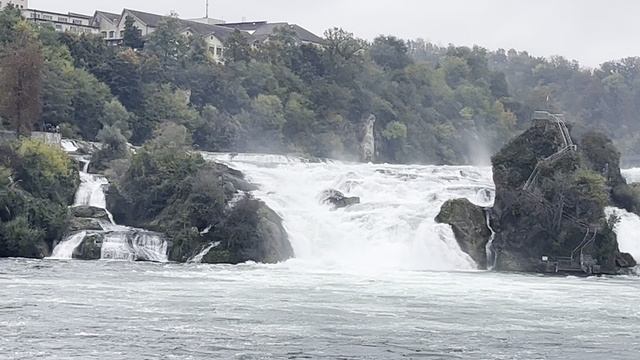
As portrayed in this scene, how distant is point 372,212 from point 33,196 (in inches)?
683

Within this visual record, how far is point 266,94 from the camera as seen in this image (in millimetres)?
102125

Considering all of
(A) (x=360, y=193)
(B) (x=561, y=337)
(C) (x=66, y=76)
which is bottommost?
(B) (x=561, y=337)

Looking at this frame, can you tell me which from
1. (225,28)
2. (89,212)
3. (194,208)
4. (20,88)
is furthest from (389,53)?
(194,208)

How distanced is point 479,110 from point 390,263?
75455 mm

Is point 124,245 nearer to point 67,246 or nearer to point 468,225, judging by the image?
point 67,246

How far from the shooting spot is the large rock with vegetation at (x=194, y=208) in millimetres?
54156

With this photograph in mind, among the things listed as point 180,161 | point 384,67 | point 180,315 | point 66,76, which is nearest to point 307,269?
point 180,161

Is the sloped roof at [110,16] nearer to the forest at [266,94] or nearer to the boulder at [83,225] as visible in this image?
the forest at [266,94]

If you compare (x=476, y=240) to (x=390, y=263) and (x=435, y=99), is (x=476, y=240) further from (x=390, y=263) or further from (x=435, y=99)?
(x=435, y=99)

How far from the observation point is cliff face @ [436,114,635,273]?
183ft

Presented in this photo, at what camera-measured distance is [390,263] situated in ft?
181

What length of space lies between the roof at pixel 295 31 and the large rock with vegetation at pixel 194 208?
204 feet

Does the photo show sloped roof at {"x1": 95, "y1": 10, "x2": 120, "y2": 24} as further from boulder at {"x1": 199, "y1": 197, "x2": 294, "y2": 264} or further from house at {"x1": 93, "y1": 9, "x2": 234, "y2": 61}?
boulder at {"x1": 199, "y1": 197, "x2": 294, "y2": 264}

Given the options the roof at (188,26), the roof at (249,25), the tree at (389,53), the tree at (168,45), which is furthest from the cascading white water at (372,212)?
the roof at (249,25)
